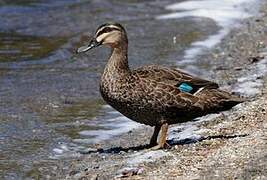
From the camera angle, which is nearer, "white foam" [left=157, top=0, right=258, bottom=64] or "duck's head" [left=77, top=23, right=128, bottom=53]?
"duck's head" [left=77, top=23, right=128, bottom=53]

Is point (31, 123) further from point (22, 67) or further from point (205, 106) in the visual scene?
point (22, 67)

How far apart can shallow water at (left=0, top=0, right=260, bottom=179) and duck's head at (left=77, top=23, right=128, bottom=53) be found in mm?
1189

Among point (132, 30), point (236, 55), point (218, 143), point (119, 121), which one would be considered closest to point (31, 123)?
point (119, 121)

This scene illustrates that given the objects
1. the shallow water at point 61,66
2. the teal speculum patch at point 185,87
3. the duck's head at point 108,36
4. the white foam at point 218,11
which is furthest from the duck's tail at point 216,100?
the white foam at point 218,11

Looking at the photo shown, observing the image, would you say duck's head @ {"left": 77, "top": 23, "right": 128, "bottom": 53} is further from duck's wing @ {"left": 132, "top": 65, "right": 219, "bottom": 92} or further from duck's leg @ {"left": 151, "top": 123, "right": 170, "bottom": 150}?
duck's leg @ {"left": 151, "top": 123, "right": 170, "bottom": 150}

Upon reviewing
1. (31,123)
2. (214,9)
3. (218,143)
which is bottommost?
(214,9)

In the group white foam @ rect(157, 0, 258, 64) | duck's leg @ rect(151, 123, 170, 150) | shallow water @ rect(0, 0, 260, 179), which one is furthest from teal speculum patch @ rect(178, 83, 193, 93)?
white foam @ rect(157, 0, 258, 64)

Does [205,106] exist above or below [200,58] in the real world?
above

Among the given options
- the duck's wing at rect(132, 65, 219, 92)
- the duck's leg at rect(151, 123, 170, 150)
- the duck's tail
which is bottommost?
the duck's leg at rect(151, 123, 170, 150)

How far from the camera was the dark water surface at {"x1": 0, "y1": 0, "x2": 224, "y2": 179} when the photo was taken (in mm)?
9500

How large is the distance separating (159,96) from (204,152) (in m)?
0.81

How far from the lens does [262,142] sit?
7406 millimetres

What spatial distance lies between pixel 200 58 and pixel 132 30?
11.3 feet

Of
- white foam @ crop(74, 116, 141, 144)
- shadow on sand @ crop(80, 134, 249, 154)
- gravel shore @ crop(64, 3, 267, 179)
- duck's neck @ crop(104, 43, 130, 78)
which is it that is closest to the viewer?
gravel shore @ crop(64, 3, 267, 179)
